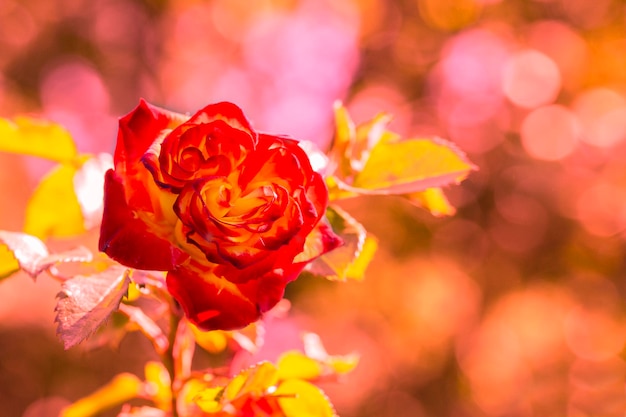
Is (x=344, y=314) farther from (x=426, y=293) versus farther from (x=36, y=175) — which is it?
(x=36, y=175)

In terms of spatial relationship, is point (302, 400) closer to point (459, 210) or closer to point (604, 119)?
point (459, 210)

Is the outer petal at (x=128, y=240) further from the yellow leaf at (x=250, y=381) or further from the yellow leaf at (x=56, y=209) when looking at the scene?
the yellow leaf at (x=56, y=209)

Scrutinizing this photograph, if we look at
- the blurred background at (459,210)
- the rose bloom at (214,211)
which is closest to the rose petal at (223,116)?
the rose bloom at (214,211)

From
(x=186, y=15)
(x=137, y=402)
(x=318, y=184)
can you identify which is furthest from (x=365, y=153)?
(x=186, y=15)

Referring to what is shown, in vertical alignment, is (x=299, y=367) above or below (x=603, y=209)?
above

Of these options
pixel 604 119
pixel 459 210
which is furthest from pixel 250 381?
pixel 604 119

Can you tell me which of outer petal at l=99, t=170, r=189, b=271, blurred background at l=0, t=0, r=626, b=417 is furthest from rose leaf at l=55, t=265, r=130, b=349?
blurred background at l=0, t=0, r=626, b=417

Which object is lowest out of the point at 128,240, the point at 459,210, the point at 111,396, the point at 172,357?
the point at 459,210

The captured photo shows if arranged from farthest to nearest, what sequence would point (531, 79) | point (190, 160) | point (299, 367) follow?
1. point (531, 79)
2. point (299, 367)
3. point (190, 160)
